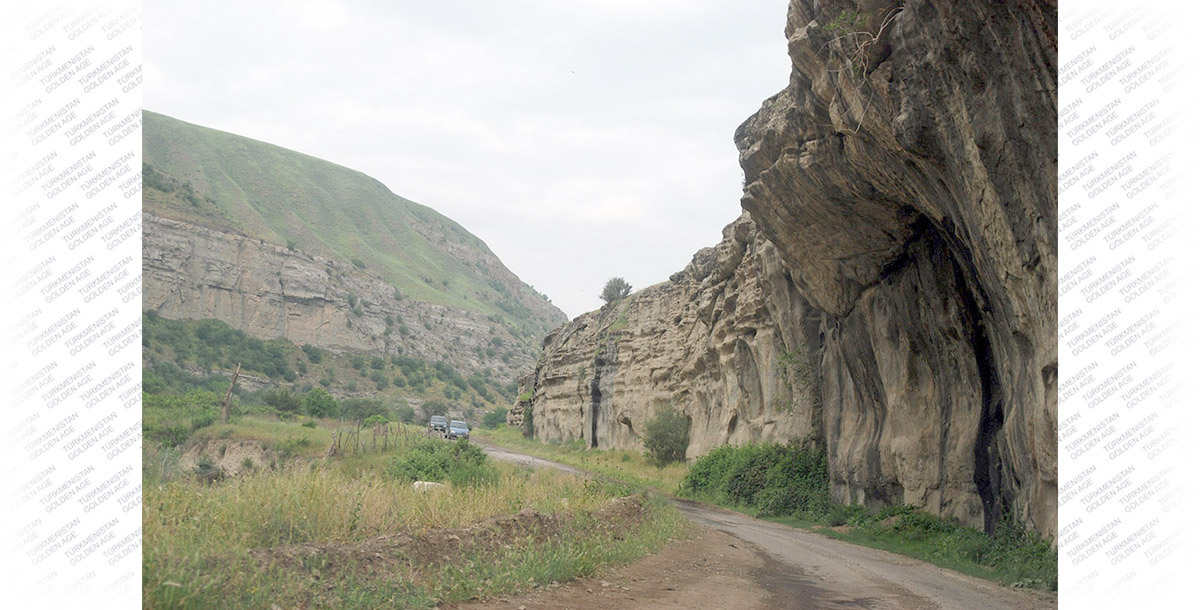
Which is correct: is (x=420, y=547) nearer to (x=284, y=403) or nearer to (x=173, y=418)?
(x=173, y=418)

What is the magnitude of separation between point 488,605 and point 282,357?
77.6 m

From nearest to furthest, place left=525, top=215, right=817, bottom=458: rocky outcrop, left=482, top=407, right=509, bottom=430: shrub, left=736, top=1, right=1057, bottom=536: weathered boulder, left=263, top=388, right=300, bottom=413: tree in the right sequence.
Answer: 1. left=736, top=1, right=1057, bottom=536: weathered boulder
2. left=525, top=215, right=817, bottom=458: rocky outcrop
3. left=263, top=388, right=300, bottom=413: tree
4. left=482, top=407, right=509, bottom=430: shrub

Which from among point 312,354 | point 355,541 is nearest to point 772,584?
point 355,541

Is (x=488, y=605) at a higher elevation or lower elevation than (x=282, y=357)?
lower

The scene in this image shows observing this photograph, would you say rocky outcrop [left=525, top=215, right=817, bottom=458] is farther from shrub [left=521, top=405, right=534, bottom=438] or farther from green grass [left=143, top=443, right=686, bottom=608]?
green grass [left=143, top=443, right=686, bottom=608]

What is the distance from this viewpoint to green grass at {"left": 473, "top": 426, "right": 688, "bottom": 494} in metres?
30.9

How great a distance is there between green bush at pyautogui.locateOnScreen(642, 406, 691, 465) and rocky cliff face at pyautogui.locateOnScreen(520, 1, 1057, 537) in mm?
7165

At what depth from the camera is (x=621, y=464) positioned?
39.4 metres

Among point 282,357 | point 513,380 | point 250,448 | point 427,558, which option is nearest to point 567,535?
point 427,558

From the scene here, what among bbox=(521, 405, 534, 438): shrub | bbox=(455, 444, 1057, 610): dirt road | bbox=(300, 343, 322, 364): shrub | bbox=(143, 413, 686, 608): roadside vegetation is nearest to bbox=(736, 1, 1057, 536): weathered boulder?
bbox=(455, 444, 1057, 610): dirt road

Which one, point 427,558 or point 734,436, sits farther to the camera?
point 734,436

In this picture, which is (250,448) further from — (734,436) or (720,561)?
(720,561)

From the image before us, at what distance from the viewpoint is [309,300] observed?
289 feet

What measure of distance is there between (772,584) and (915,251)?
32.0 feet
